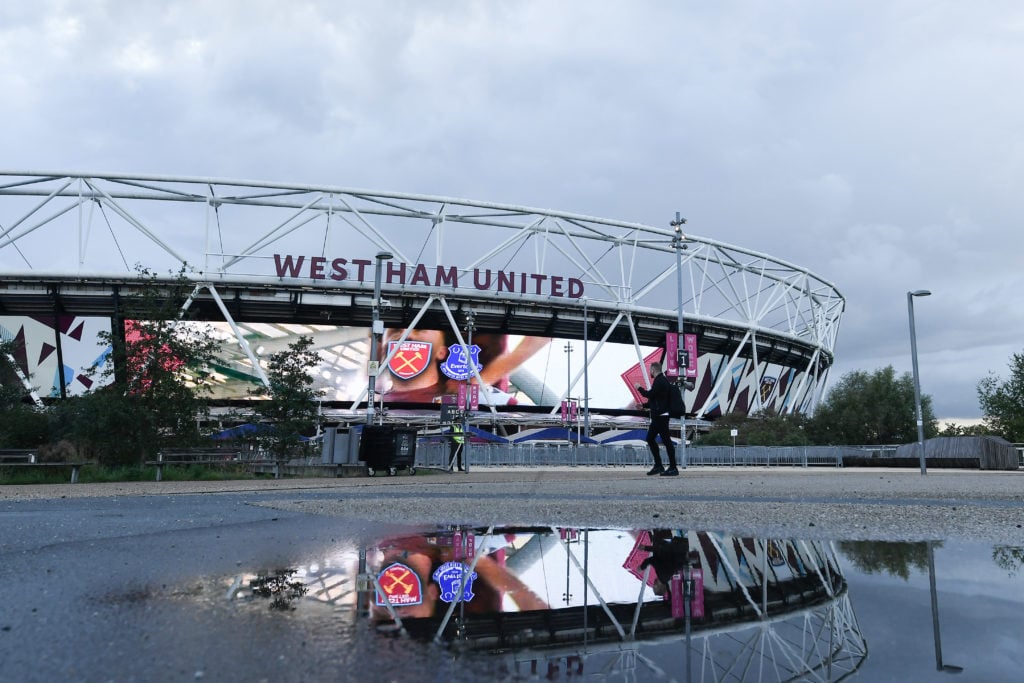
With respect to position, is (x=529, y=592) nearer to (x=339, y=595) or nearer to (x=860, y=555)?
(x=339, y=595)

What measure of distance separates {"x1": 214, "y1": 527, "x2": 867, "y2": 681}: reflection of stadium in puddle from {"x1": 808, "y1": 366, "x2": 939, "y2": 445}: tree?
195 feet

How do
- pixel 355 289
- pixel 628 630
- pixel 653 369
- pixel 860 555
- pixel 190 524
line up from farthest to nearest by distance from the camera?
pixel 355 289
pixel 653 369
pixel 190 524
pixel 860 555
pixel 628 630

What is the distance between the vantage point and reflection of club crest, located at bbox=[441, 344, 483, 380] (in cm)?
5328

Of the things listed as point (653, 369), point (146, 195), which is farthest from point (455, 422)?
point (146, 195)

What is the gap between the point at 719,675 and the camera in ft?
5.98

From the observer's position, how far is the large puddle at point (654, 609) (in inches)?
74.2

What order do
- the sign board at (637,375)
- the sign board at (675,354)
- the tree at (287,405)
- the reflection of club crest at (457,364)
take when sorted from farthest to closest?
the sign board at (637,375)
the reflection of club crest at (457,364)
the sign board at (675,354)
the tree at (287,405)

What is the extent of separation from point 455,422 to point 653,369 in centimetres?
1639

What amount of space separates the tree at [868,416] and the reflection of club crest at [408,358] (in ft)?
104

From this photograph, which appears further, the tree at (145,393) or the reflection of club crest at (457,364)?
the reflection of club crest at (457,364)

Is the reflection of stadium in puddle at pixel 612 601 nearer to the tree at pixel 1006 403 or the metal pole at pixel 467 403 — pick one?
the metal pole at pixel 467 403

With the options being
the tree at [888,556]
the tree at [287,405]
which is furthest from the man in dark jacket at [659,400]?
the tree at [287,405]

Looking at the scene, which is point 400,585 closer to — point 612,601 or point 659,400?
point 612,601

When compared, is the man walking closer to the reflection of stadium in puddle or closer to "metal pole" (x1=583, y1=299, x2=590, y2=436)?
the reflection of stadium in puddle
